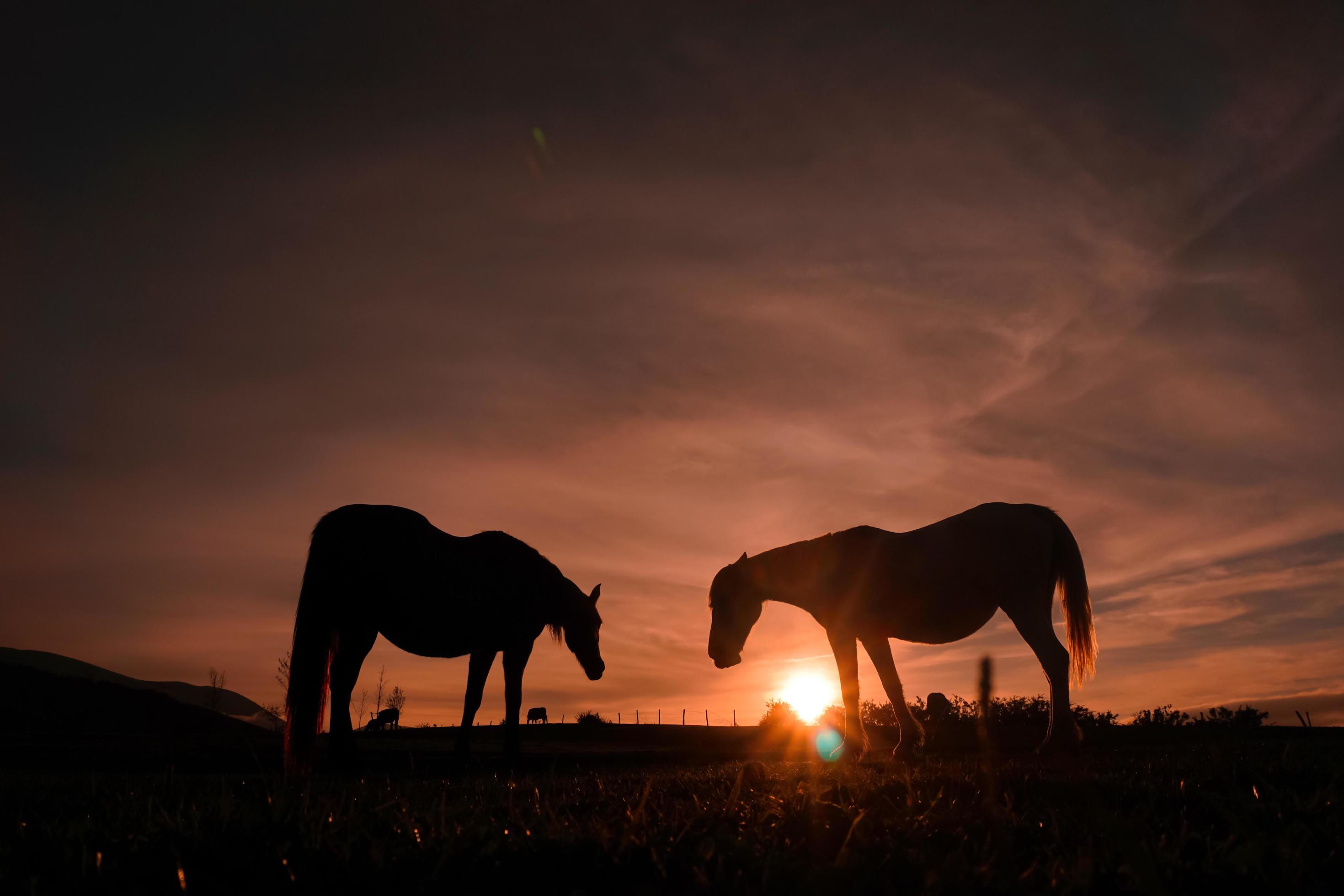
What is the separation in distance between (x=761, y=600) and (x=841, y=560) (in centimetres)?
214

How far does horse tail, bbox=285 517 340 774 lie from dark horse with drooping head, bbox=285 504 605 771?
1 centimetres

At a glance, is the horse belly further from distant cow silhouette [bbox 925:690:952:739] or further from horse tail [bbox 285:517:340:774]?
horse tail [bbox 285:517:340:774]

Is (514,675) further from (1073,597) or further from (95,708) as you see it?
(95,708)

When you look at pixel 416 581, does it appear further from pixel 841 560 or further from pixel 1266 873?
pixel 1266 873

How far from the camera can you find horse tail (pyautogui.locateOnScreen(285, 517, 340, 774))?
856 cm

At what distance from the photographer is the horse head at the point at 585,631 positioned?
48.1ft

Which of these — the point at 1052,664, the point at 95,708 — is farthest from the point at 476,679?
A: the point at 95,708

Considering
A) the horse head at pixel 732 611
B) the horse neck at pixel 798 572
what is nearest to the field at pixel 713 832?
the horse neck at pixel 798 572

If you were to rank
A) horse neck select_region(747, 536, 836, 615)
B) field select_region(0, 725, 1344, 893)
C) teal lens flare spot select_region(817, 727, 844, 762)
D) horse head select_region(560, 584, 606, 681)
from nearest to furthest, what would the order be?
field select_region(0, 725, 1344, 893), teal lens flare spot select_region(817, 727, 844, 762), horse neck select_region(747, 536, 836, 615), horse head select_region(560, 584, 606, 681)

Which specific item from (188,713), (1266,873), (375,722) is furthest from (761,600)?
(375,722)

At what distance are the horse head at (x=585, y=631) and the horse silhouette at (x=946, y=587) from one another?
16.7 feet

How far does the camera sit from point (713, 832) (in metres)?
2.99

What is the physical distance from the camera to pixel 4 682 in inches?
1606

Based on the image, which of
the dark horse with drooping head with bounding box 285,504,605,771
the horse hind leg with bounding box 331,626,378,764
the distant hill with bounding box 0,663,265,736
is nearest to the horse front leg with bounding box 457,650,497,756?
the dark horse with drooping head with bounding box 285,504,605,771
